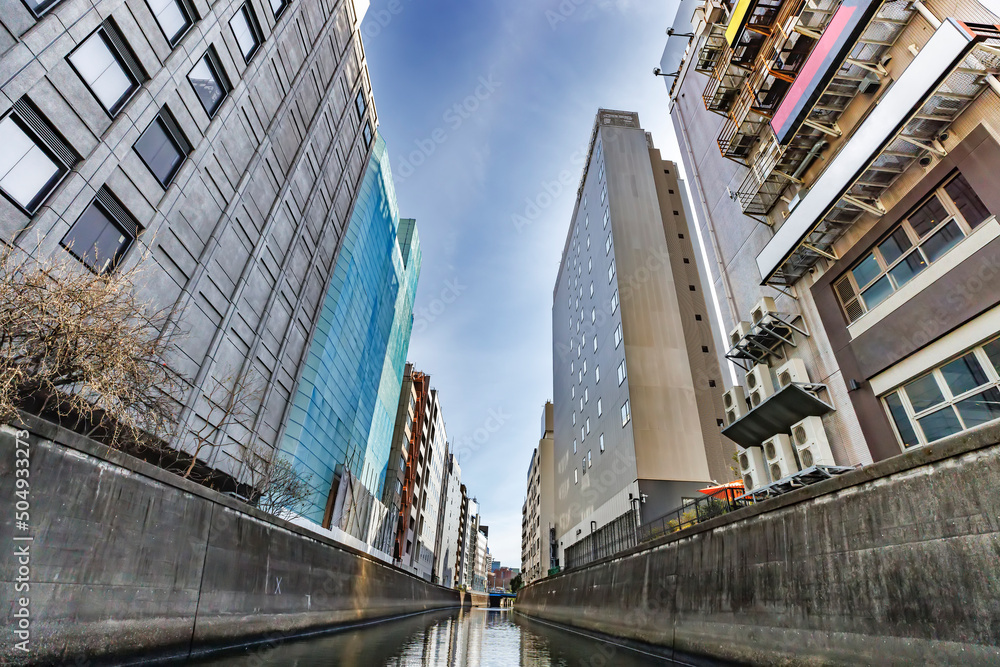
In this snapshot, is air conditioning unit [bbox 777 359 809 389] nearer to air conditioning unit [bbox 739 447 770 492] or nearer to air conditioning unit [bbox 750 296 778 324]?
air conditioning unit [bbox 750 296 778 324]

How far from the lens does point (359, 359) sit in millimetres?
45469

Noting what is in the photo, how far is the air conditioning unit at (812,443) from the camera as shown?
13.4 metres

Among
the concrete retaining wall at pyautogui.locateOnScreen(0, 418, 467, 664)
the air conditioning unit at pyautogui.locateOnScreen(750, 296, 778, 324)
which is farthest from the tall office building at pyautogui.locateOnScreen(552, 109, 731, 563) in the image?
the concrete retaining wall at pyautogui.locateOnScreen(0, 418, 467, 664)

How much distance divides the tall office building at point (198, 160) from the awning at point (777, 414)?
19322mm

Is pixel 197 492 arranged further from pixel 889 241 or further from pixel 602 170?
pixel 602 170

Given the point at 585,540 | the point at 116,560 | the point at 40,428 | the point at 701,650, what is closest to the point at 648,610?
the point at 701,650

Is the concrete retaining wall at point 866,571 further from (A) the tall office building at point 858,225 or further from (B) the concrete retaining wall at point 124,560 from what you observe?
(B) the concrete retaining wall at point 124,560

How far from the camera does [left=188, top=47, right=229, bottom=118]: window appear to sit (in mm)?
20844

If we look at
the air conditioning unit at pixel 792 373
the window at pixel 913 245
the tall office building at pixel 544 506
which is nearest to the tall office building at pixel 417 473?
the tall office building at pixel 544 506

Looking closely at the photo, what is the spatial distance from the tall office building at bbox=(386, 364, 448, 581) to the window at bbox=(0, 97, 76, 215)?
53.4 meters

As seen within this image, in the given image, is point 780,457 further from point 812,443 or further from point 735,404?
point 735,404

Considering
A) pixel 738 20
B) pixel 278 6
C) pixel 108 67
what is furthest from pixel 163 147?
pixel 738 20

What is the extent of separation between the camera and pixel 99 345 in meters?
8.17

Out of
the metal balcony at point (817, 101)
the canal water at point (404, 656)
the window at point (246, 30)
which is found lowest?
the canal water at point (404, 656)
